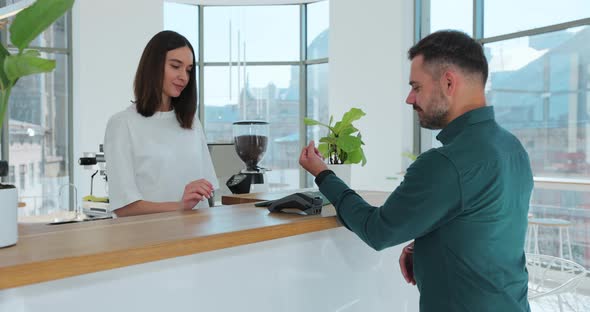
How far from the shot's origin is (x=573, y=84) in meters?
5.12

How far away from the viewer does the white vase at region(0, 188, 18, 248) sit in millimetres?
969

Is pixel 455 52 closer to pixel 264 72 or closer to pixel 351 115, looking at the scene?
pixel 351 115

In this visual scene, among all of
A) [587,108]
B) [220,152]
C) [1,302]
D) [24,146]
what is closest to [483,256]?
[1,302]

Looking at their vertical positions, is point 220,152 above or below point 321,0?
below

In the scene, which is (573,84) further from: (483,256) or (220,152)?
(483,256)

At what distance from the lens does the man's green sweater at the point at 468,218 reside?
1230mm

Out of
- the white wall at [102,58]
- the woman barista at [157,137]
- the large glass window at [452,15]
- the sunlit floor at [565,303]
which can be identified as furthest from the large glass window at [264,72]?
the woman barista at [157,137]

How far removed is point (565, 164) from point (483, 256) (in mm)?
4509

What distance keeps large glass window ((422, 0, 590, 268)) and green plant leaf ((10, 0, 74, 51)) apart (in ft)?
15.1

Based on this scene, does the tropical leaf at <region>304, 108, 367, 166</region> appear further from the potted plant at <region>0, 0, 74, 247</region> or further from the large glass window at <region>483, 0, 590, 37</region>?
the large glass window at <region>483, 0, 590, 37</region>

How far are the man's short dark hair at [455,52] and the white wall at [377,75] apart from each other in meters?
4.90

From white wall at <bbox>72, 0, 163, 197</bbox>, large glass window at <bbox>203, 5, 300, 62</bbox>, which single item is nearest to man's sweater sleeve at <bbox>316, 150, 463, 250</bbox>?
white wall at <bbox>72, 0, 163, 197</bbox>

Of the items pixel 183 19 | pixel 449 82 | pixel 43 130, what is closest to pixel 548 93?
pixel 449 82

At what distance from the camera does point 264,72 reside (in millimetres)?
7809
